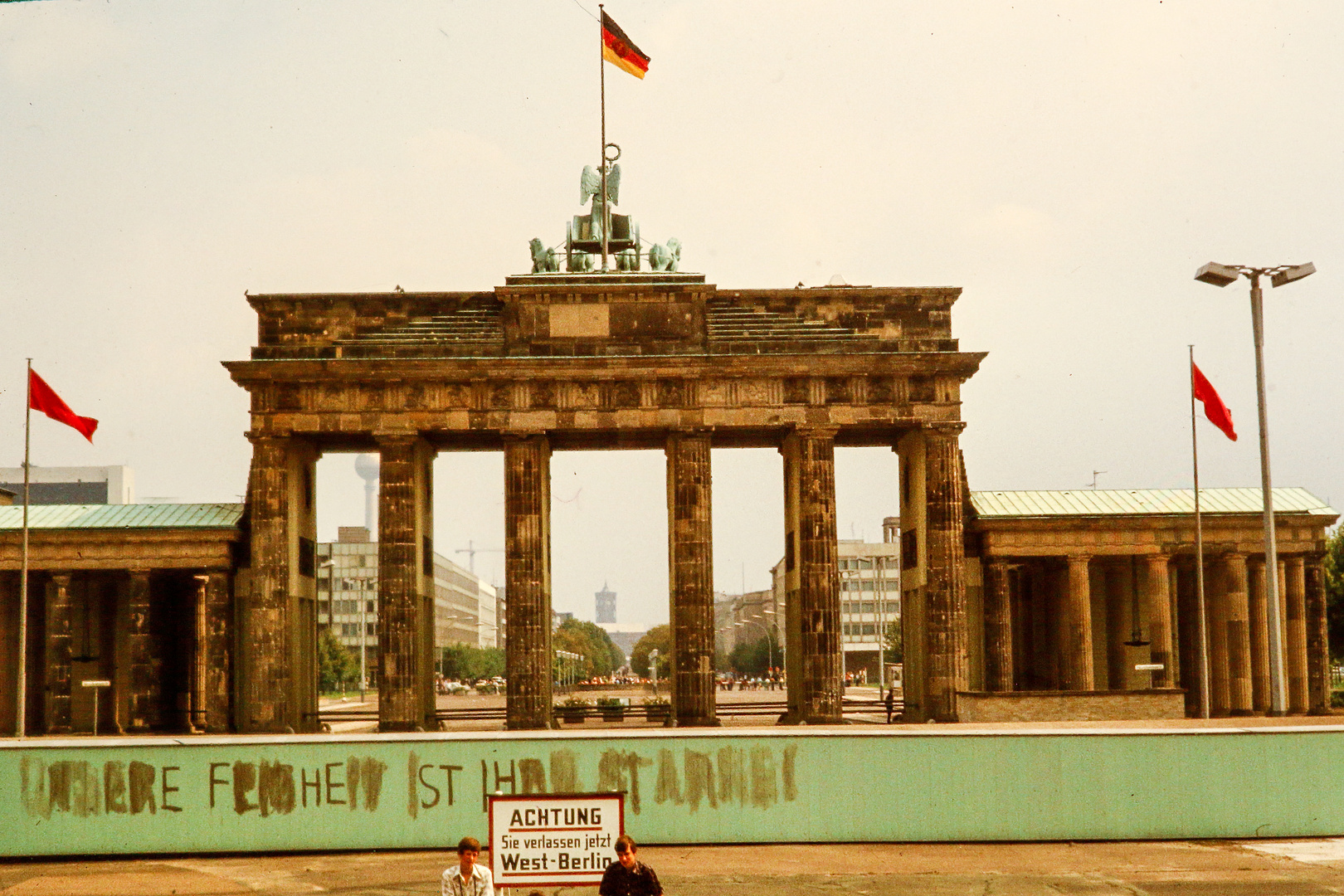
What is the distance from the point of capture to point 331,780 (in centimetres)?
2981

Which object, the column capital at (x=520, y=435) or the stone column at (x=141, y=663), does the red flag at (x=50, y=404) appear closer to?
the stone column at (x=141, y=663)

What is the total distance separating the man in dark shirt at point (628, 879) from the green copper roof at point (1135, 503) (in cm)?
4631

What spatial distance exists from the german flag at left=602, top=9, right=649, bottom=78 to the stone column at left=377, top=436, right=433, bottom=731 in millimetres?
17501

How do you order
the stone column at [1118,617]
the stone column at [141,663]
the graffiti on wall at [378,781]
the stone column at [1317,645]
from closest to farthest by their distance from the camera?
1. the graffiti on wall at [378,781]
2. the stone column at [141,663]
3. the stone column at [1317,645]
4. the stone column at [1118,617]

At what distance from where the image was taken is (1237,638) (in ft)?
213

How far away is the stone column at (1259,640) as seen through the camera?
2594 inches

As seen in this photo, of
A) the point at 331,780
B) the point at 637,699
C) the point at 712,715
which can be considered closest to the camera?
the point at 331,780

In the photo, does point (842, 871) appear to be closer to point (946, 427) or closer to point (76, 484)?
point (946, 427)

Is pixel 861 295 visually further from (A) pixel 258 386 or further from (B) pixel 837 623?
(A) pixel 258 386

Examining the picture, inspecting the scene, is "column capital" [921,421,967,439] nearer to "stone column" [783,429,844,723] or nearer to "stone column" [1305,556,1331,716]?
"stone column" [783,429,844,723]

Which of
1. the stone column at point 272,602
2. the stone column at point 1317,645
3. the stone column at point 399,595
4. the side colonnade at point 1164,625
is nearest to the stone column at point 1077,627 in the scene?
the side colonnade at point 1164,625

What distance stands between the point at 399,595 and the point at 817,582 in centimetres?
1621

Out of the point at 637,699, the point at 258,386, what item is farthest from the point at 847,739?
the point at 637,699

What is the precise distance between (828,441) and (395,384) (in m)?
17.1
